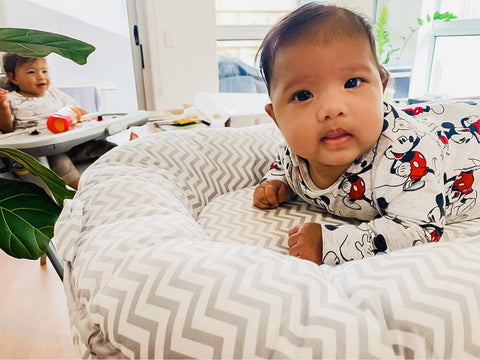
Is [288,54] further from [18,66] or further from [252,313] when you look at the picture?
[18,66]

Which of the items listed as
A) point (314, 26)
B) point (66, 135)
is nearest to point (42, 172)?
point (314, 26)

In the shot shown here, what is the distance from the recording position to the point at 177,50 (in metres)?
2.46

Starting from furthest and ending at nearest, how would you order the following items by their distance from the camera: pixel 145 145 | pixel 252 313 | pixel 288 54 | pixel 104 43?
pixel 104 43
pixel 145 145
pixel 288 54
pixel 252 313

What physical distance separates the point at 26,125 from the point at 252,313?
155 cm

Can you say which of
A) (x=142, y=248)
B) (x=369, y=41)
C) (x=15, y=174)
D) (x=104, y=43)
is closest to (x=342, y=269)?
(x=142, y=248)

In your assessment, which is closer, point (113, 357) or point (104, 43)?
point (113, 357)

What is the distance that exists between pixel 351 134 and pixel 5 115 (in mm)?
1420

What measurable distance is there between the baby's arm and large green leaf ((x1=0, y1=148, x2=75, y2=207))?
3.53 feet

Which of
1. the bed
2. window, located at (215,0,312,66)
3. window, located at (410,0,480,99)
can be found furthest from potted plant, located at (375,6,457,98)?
the bed

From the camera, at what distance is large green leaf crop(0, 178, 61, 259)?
0.55 m

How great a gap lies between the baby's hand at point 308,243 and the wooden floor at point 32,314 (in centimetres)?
60

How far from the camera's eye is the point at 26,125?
1.57 meters

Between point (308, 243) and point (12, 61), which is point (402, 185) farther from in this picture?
point (12, 61)

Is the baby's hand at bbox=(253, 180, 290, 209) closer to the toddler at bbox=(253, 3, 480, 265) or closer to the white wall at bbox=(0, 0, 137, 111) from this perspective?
the toddler at bbox=(253, 3, 480, 265)
